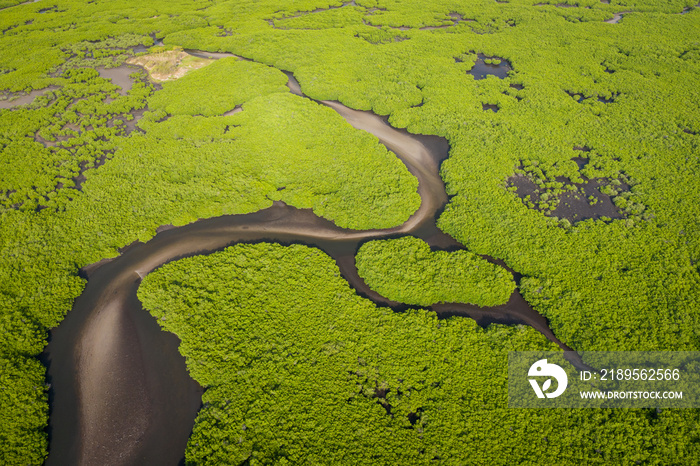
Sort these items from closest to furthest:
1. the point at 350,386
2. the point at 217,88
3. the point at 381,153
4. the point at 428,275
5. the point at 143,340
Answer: the point at 350,386
the point at 143,340
the point at 428,275
the point at 381,153
the point at 217,88

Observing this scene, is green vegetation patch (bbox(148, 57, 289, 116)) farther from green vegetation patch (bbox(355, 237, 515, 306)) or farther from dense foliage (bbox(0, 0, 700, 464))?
green vegetation patch (bbox(355, 237, 515, 306))

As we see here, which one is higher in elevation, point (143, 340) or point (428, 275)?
point (428, 275)

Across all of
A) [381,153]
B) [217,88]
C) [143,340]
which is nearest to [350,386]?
[143,340]

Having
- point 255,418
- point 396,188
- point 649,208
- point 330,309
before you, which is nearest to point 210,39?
point 396,188

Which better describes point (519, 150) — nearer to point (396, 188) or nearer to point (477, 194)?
point (477, 194)

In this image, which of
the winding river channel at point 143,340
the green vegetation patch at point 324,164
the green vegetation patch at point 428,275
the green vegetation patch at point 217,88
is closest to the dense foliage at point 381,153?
the green vegetation patch at point 324,164

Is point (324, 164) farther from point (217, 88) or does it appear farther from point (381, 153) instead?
point (217, 88)

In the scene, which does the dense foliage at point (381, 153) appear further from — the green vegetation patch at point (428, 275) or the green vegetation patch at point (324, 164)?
the green vegetation patch at point (428, 275)
